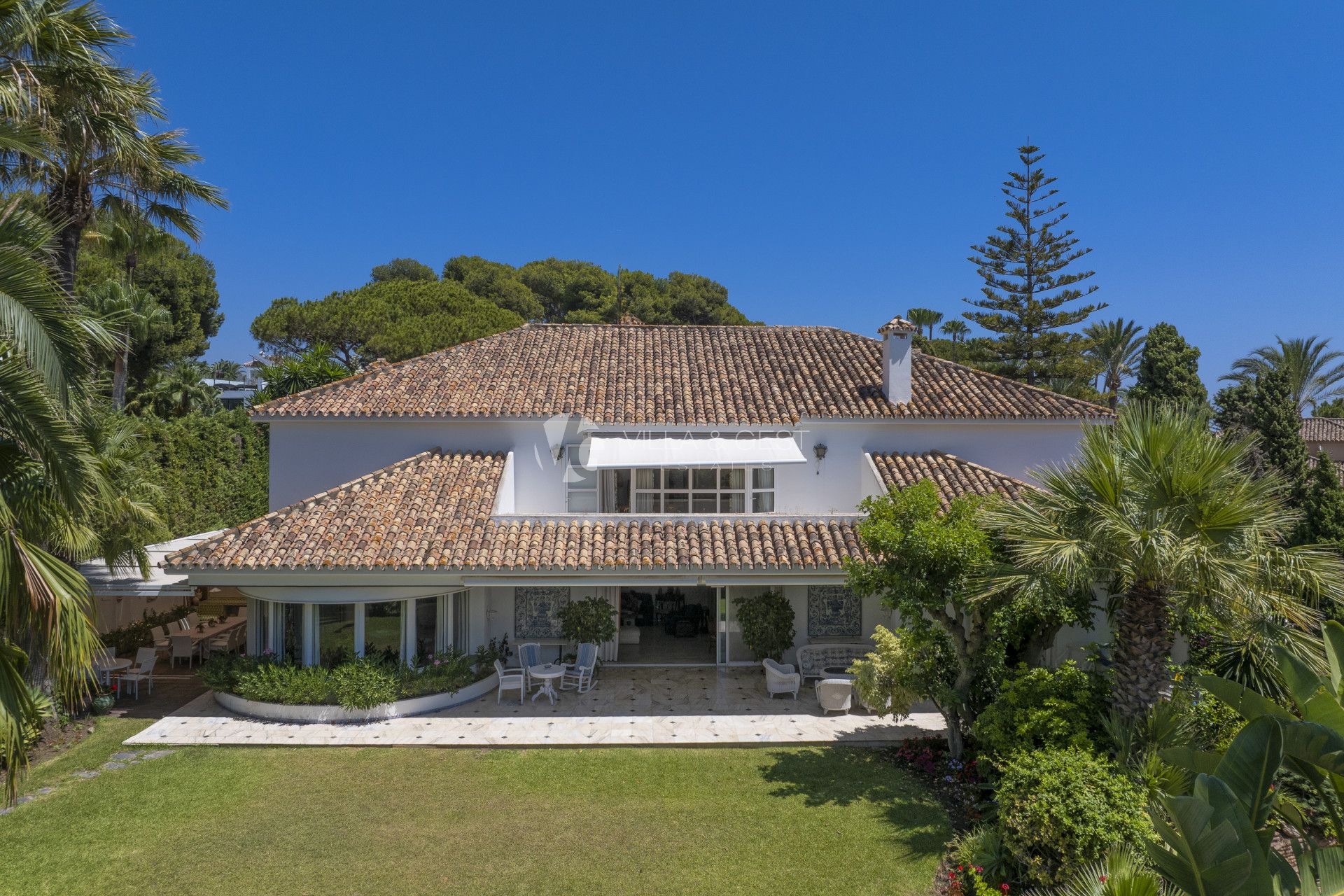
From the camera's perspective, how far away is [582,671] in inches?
792

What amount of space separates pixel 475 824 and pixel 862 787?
24.4 ft

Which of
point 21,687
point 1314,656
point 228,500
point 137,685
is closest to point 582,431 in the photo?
point 137,685

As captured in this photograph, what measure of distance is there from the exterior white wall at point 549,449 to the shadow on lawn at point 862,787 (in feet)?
29.5

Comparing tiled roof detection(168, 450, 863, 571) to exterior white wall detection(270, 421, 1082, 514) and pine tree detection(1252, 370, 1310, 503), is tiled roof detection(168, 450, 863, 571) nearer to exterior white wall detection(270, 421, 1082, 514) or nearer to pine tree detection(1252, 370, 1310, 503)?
exterior white wall detection(270, 421, 1082, 514)

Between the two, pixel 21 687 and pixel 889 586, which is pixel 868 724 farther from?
pixel 21 687

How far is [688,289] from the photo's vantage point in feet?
232

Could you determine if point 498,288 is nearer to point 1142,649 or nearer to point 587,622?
point 587,622

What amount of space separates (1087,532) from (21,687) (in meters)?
14.2

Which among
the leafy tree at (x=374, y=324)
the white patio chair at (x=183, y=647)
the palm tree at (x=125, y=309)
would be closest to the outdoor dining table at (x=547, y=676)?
the white patio chair at (x=183, y=647)

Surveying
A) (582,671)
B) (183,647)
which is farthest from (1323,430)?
(183,647)

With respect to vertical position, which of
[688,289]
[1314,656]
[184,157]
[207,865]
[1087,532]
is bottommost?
[207,865]

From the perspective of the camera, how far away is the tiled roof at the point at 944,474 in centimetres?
2158

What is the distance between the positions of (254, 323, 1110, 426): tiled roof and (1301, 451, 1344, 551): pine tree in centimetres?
1108

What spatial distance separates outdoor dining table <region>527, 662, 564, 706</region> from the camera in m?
19.0
